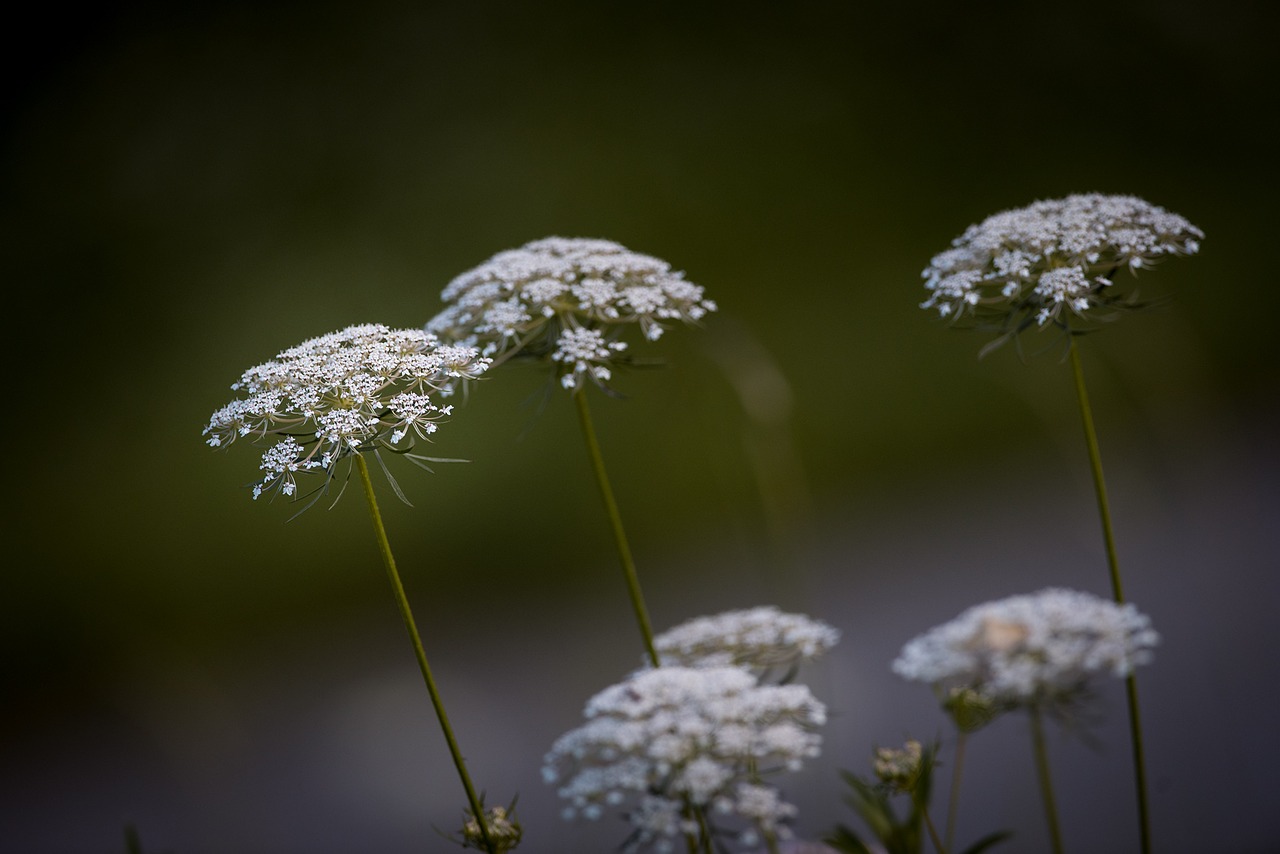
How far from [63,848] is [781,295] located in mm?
2586

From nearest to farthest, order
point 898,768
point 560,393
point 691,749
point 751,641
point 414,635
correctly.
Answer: point 691,749 < point 414,635 < point 898,768 < point 751,641 < point 560,393

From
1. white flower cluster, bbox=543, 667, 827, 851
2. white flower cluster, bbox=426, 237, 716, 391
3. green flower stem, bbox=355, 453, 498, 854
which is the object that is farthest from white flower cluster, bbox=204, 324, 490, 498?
white flower cluster, bbox=543, 667, 827, 851

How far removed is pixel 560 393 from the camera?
298 centimetres

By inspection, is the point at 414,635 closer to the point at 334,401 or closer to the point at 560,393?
the point at 334,401

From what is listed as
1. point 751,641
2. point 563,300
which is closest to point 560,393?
point 563,300

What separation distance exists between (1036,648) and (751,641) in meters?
0.40

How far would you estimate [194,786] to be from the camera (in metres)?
2.57

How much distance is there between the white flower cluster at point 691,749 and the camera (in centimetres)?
91

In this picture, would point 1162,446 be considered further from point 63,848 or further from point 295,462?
point 63,848

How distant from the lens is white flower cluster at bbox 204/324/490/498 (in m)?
1.03

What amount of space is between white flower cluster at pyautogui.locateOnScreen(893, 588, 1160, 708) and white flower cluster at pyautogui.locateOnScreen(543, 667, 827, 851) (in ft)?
0.48

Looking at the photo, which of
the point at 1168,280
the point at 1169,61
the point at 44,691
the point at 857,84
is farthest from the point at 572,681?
the point at 1169,61

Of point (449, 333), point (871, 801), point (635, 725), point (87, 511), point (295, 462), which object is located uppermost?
point (87, 511)

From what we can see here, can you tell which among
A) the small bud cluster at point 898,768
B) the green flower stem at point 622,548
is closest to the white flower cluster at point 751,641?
the green flower stem at point 622,548
